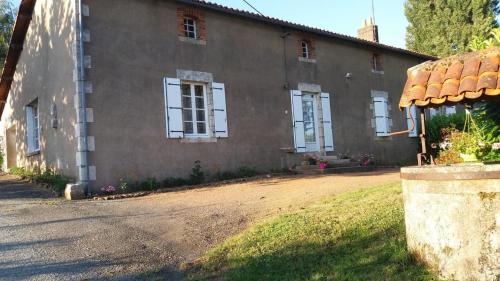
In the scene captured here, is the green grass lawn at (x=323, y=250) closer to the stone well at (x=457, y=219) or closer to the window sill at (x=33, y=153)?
the stone well at (x=457, y=219)

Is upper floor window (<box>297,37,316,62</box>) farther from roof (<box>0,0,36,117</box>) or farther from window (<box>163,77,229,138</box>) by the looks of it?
roof (<box>0,0,36,117</box>)

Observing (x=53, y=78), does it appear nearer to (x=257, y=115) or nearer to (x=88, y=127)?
(x=88, y=127)

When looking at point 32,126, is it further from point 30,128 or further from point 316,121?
point 316,121

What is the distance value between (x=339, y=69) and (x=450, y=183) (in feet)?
35.5

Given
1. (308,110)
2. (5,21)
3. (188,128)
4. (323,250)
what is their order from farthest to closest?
(5,21) < (308,110) < (188,128) < (323,250)

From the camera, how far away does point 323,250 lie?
4348 millimetres

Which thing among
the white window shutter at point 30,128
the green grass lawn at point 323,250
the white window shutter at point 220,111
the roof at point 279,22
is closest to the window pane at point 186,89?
the white window shutter at point 220,111

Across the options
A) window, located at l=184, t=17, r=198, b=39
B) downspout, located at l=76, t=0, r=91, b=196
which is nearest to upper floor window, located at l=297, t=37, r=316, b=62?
window, located at l=184, t=17, r=198, b=39

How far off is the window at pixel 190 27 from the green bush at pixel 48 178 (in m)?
4.21

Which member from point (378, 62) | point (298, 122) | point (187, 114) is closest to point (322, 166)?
point (298, 122)

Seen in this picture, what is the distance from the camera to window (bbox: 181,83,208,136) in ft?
33.9

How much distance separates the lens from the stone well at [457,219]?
10.7 ft

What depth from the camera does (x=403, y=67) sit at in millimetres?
16406

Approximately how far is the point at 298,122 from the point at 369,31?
781cm
